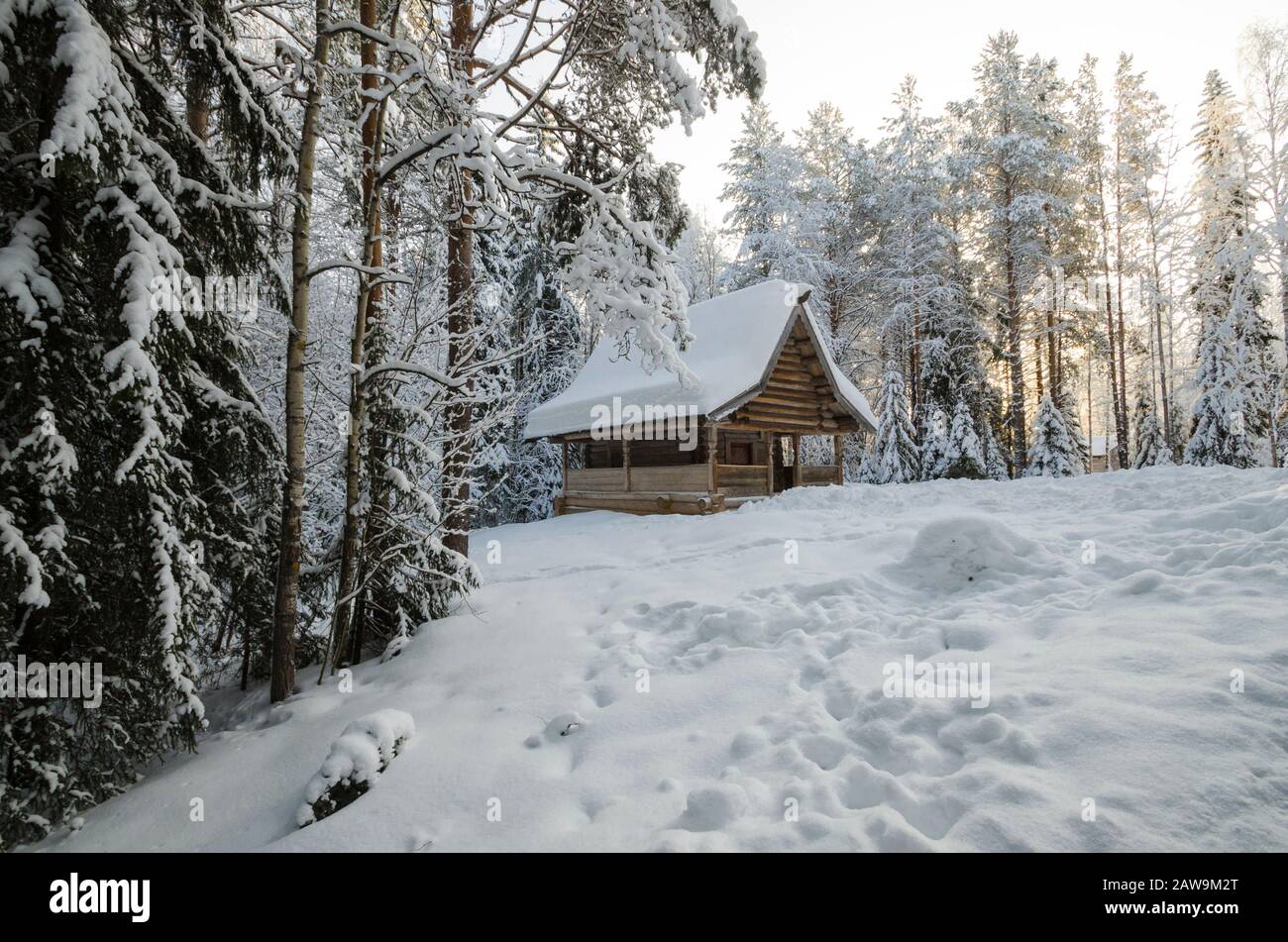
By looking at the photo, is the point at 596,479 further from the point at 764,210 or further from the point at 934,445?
the point at 764,210

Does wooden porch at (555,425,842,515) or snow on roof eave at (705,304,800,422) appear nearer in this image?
snow on roof eave at (705,304,800,422)

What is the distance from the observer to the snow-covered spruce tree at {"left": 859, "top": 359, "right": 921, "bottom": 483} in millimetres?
22938

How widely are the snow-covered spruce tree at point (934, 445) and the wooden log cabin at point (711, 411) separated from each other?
650 cm

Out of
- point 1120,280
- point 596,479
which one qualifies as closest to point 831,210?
point 1120,280

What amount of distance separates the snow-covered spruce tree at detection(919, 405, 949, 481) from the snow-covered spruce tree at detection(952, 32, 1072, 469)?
3.81 meters

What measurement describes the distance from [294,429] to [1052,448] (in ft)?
80.4

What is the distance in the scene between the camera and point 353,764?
332cm

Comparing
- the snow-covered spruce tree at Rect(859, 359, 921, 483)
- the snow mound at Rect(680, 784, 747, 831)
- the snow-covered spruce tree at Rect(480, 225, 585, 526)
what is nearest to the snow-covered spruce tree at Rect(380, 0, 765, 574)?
the snow mound at Rect(680, 784, 747, 831)

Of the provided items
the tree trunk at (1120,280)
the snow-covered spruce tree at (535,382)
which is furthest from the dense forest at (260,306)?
the tree trunk at (1120,280)

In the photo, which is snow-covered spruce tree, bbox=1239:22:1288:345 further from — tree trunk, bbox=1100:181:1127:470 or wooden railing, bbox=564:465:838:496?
wooden railing, bbox=564:465:838:496

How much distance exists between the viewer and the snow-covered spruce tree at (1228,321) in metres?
17.8

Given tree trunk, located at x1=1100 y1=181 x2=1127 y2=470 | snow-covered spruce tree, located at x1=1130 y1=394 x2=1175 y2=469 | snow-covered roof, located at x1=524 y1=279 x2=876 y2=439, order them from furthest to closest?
tree trunk, located at x1=1100 y1=181 x2=1127 y2=470 < snow-covered spruce tree, located at x1=1130 y1=394 x2=1175 y2=469 < snow-covered roof, located at x1=524 y1=279 x2=876 y2=439

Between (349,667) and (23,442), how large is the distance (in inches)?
122
